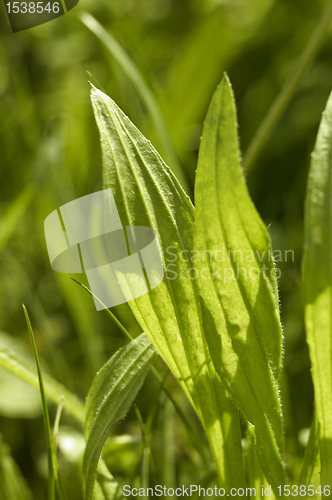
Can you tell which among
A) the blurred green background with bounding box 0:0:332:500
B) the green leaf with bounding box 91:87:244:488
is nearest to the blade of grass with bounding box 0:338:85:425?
the blurred green background with bounding box 0:0:332:500

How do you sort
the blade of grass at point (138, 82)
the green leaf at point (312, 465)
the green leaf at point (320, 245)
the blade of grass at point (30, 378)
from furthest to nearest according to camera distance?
1. the blade of grass at point (138, 82)
2. the blade of grass at point (30, 378)
3. the green leaf at point (312, 465)
4. the green leaf at point (320, 245)

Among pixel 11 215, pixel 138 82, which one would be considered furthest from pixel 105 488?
pixel 138 82

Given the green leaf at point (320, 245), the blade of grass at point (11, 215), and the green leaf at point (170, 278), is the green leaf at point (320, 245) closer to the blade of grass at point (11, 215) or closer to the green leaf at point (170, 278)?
the green leaf at point (170, 278)

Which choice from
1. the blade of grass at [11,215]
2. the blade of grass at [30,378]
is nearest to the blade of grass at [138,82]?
the blade of grass at [11,215]

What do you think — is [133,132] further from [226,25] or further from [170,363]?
[226,25]

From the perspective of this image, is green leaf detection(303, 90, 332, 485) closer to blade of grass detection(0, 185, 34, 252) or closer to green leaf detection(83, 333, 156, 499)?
green leaf detection(83, 333, 156, 499)
